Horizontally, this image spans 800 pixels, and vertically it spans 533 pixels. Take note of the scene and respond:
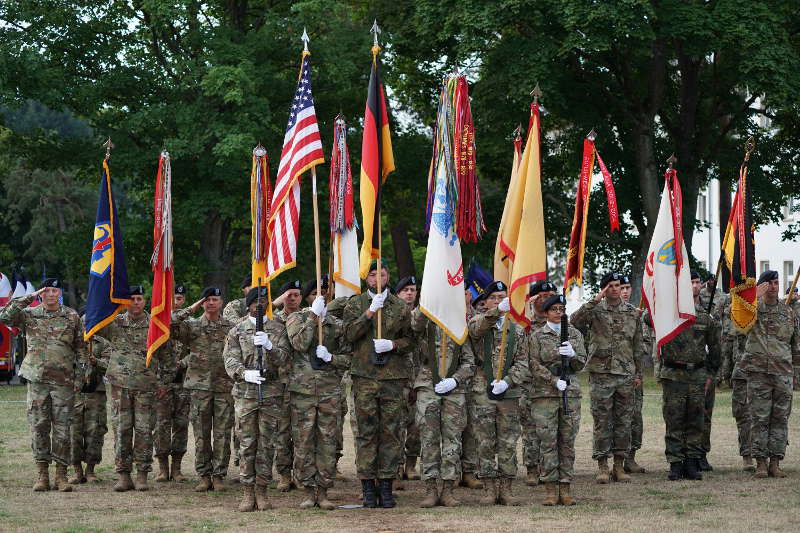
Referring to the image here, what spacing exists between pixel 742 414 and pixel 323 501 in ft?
17.1

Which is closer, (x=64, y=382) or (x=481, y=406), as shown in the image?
(x=481, y=406)

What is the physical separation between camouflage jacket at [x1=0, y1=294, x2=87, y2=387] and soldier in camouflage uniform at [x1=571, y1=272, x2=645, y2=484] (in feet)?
16.6

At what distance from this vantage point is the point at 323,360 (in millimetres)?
11203

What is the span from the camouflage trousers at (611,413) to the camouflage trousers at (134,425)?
14.7 feet

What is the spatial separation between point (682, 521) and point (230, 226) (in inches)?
924

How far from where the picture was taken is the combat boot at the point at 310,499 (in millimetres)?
11203

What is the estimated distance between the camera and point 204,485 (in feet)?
41.2

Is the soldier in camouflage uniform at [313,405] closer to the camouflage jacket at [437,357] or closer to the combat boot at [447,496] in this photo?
the camouflage jacket at [437,357]

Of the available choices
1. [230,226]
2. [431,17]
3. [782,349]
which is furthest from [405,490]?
[230,226]

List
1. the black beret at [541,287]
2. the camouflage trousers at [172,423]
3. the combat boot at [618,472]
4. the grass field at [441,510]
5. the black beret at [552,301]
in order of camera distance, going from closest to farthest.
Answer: the grass field at [441,510], the black beret at [552,301], the black beret at [541,287], the combat boot at [618,472], the camouflage trousers at [172,423]

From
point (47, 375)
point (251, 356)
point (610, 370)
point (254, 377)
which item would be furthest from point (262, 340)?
point (610, 370)

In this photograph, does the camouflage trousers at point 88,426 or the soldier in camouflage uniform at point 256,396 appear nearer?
the soldier in camouflage uniform at point 256,396

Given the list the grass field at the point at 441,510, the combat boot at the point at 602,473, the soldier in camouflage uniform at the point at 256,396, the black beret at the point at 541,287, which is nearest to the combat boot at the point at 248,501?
the soldier in camouflage uniform at the point at 256,396

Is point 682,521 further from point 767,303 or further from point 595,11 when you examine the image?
point 595,11
